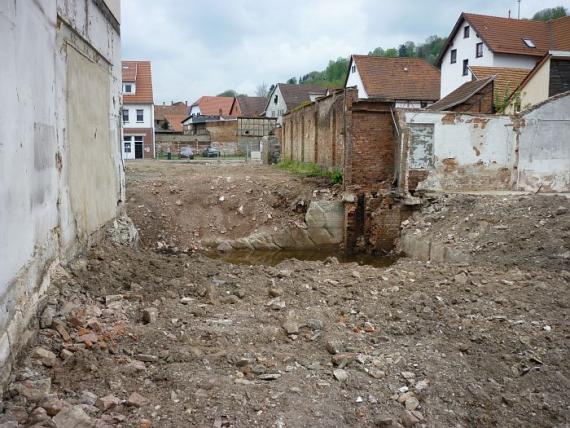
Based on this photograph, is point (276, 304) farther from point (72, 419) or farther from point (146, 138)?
point (146, 138)

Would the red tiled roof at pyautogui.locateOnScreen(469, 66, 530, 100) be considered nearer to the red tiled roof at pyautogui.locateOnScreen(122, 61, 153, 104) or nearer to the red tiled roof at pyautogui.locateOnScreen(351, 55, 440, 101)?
the red tiled roof at pyautogui.locateOnScreen(351, 55, 440, 101)

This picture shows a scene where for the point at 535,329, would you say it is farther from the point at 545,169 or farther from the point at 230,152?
the point at 230,152

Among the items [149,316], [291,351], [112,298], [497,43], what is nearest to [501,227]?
[291,351]

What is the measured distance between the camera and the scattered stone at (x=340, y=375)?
4.75 meters

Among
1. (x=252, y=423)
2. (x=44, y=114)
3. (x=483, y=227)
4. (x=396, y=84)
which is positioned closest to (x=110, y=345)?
(x=252, y=423)

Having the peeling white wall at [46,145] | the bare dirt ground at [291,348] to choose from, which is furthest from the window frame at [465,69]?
the peeling white wall at [46,145]

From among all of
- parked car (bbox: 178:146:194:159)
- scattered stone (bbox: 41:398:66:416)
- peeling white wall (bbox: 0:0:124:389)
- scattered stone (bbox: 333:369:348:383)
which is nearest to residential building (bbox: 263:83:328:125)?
parked car (bbox: 178:146:194:159)

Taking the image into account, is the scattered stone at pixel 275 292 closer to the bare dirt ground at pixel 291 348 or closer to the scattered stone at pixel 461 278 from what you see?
the bare dirt ground at pixel 291 348

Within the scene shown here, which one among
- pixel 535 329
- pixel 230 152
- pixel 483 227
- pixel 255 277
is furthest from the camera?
pixel 230 152

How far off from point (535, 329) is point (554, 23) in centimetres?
3534

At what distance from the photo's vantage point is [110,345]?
15.7 feet

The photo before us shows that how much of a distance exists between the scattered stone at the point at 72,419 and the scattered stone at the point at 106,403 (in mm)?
225

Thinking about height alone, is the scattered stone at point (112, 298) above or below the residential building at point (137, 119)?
below

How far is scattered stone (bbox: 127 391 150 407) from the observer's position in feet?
12.8
